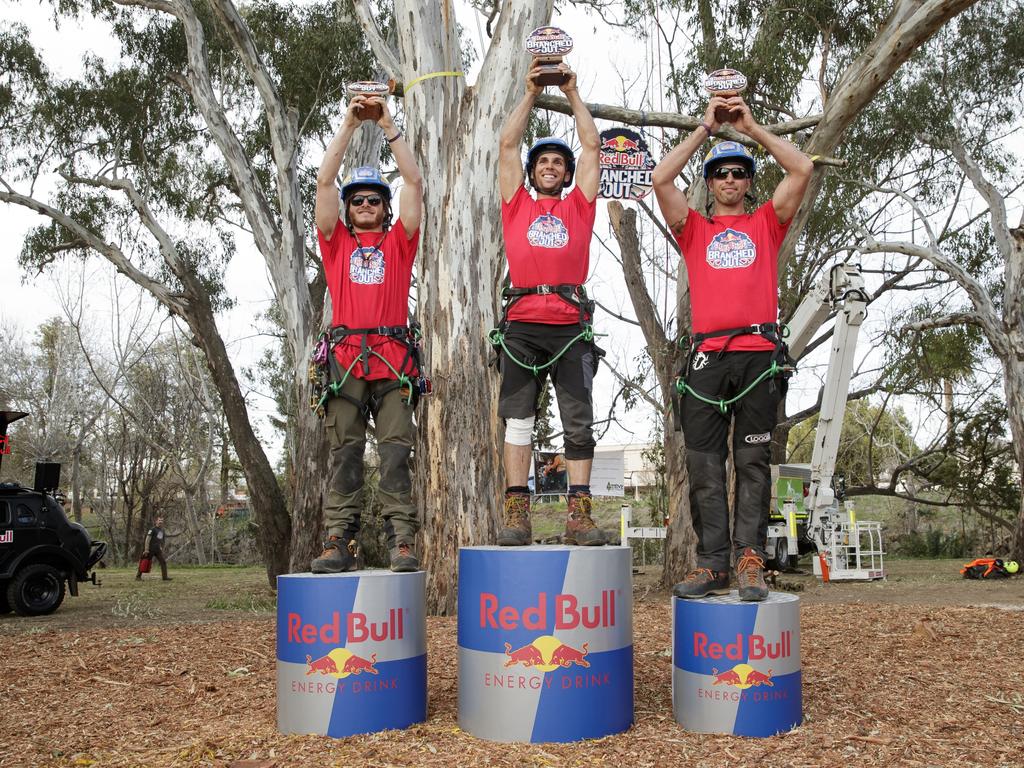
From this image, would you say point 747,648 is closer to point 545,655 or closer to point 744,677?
point 744,677

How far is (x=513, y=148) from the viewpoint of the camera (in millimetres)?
4180

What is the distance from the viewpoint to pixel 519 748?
3.26 metres

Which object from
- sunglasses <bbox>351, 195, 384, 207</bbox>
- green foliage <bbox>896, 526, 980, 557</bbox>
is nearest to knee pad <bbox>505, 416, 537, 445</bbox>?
sunglasses <bbox>351, 195, 384, 207</bbox>

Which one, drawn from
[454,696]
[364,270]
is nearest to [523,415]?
[364,270]

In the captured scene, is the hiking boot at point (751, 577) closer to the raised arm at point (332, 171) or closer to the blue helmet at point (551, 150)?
the blue helmet at point (551, 150)

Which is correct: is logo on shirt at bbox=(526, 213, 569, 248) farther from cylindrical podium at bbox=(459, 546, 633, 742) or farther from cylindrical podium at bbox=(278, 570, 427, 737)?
cylindrical podium at bbox=(278, 570, 427, 737)

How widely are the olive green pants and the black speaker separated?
741cm

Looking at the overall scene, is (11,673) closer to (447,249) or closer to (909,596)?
(447,249)

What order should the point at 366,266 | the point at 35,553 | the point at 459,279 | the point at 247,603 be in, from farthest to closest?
the point at 247,603 < the point at 35,553 < the point at 459,279 < the point at 366,266

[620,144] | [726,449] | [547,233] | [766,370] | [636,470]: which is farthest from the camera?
[636,470]

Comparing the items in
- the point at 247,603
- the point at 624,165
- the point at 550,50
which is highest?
the point at 624,165

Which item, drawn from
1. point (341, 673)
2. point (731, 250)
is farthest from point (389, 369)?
point (731, 250)

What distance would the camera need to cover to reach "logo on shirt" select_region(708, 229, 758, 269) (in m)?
3.94

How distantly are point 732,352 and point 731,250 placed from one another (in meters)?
0.44
